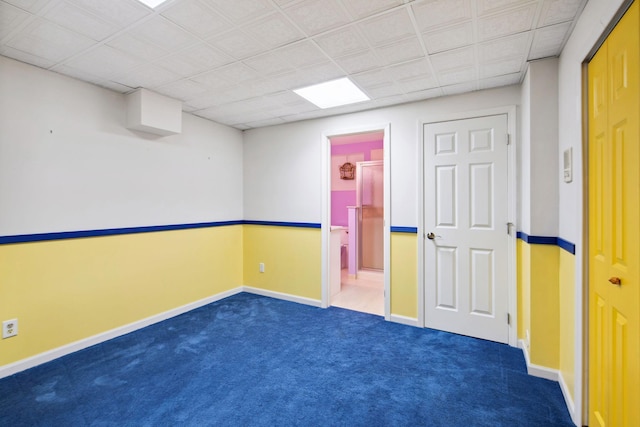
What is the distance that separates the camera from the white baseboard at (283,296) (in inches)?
148

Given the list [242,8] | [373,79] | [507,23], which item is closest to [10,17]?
[242,8]

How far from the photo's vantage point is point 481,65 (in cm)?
232

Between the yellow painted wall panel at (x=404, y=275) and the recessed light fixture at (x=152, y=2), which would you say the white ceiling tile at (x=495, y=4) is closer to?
the recessed light fixture at (x=152, y=2)

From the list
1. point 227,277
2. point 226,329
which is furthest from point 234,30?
point 227,277

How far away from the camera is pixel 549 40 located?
6.40 ft

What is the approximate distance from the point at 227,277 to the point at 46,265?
2.01 meters

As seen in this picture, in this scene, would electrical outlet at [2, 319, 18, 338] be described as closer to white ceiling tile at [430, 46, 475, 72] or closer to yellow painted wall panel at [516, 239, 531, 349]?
white ceiling tile at [430, 46, 475, 72]

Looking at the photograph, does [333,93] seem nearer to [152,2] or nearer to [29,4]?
[152,2]

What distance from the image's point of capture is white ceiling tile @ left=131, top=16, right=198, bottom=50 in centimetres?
181

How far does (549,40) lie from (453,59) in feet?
1.95

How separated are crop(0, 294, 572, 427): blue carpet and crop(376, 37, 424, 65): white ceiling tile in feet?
8.00

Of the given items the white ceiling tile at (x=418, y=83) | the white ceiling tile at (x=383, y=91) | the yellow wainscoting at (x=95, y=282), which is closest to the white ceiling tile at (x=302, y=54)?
the white ceiling tile at (x=383, y=91)

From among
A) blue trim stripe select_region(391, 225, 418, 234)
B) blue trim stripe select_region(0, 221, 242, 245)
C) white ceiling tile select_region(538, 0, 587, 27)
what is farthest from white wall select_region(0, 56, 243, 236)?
white ceiling tile select_region(538, 0, 587, 27)

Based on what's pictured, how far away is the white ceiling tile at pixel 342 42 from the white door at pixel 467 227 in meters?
1.32
